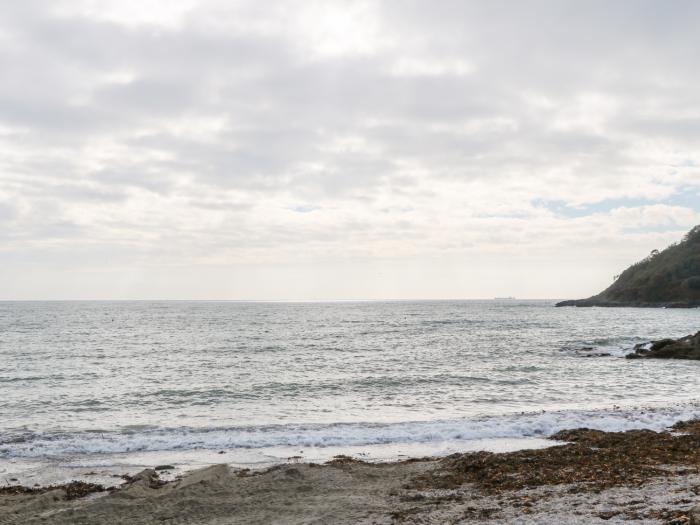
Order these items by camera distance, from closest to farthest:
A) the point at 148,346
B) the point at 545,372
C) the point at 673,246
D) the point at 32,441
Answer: the point at 32,441 < the point at 545,372 < the point at 148,346 < the point at 673,246

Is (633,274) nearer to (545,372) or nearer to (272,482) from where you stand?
(545,372)

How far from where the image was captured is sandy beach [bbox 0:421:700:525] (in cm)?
971

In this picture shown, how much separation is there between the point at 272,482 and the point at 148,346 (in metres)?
48.3

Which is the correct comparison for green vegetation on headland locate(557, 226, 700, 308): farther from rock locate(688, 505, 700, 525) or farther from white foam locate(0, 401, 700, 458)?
rock locate(688, 505, 700, 525)

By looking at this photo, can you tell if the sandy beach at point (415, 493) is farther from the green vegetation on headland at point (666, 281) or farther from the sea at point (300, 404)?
the green vegetation on headland at point (666, 281)

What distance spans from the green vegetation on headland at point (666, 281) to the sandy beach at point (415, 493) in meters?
152

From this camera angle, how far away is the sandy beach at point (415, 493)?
971 cm

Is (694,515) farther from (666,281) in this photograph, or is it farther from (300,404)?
(666,281)

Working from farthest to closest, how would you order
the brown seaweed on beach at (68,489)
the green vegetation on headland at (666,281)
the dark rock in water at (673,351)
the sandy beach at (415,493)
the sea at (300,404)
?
the green vegetation on headland at (666,281), the dark rock in water at (673,351), the sea at (300,404), the brown seaweed on beach at (68,489), the sandy beach at (415,493)

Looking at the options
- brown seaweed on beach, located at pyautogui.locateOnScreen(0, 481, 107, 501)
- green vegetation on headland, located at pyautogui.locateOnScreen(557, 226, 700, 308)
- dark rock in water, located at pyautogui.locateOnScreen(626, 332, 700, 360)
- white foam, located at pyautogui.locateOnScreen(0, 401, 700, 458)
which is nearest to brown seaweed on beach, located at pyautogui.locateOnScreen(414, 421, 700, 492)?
white foam, located at pyautogui.locateOnScreen(0, 401, 700, 458)

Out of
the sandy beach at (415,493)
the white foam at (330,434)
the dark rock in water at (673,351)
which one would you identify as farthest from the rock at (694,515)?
the dark rock in water at (673,351)

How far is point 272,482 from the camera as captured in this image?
1248cm

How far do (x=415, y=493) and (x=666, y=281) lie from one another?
172 meters

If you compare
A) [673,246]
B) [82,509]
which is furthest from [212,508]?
[673,246]
